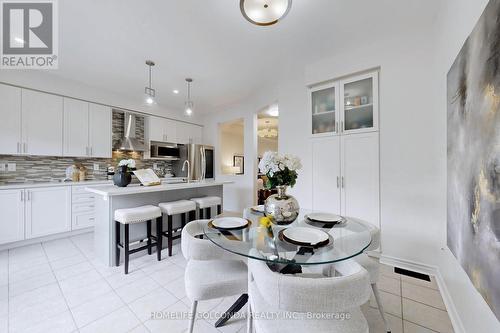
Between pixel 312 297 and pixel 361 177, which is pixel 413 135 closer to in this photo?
pixel 361 177

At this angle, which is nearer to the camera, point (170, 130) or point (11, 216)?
point (11, 216)

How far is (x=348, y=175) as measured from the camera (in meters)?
2.60

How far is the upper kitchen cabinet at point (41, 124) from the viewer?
10.2ft

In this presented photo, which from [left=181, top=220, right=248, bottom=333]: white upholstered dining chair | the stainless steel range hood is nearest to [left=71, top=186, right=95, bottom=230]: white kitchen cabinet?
the stainless steel range hood

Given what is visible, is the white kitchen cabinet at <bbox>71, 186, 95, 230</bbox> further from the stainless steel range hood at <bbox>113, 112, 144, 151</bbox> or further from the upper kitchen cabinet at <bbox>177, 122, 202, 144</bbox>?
the upper kitchen cabinet at <bbox>177, 122, 202, 144</bbox>

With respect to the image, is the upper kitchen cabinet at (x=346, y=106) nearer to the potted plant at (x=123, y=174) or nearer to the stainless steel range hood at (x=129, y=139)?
the potted plant at (x=123, y=174)

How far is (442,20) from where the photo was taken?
1.83m

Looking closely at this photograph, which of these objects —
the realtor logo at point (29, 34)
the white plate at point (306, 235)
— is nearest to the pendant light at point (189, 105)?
the realtor logo at point (29, 34)

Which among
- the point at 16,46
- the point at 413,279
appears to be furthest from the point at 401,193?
the point at 16,46

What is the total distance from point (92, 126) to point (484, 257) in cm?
515

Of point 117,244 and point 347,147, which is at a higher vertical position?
point 347,147

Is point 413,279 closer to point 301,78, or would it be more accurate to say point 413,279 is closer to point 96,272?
point 301,78

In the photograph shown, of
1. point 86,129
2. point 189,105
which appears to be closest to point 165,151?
point 86,129

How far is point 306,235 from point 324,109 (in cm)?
214
